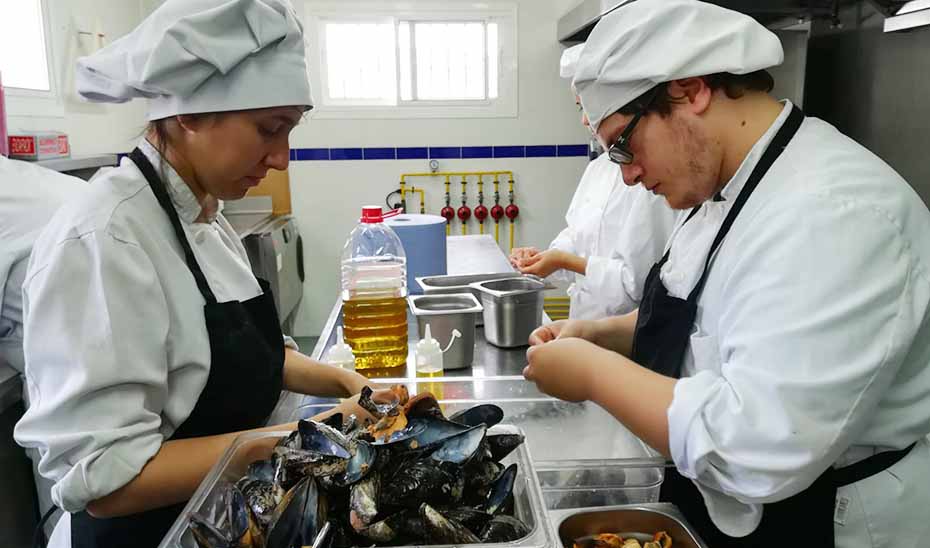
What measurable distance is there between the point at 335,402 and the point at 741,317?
992 millimetres

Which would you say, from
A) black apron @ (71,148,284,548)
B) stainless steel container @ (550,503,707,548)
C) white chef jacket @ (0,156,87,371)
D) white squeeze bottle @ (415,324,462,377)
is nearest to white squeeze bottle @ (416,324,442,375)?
white squeeze bottle @ (415,324,462,377)

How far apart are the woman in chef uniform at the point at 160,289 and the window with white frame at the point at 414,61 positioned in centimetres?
363

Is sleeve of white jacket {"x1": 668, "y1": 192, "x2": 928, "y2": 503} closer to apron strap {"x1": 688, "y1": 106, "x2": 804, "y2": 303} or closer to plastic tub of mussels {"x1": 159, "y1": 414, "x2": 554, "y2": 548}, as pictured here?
apron strap {"x1": 688, "y1": 106, "x2": 804, "y2": 303}

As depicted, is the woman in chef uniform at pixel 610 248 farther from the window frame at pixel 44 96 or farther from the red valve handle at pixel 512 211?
the window frame at pixel 44 96

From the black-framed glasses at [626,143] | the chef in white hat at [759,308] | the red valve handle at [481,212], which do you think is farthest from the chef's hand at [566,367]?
the red valve handle at [481,212]

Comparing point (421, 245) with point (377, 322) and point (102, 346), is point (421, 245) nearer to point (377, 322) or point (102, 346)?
point (377, 322)

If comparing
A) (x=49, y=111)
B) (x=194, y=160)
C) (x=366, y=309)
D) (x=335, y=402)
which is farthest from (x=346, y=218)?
(x=194, y=160)

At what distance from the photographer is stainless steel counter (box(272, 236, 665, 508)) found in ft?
3.83

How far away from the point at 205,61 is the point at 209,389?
1.78 feet

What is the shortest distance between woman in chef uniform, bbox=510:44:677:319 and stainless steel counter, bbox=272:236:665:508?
59 centimetres

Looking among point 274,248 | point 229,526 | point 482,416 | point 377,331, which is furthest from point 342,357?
point 274,248

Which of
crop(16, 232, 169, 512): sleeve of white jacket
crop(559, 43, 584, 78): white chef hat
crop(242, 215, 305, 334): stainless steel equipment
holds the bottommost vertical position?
crop(242, 215, 305, 334): stainless steel equipment

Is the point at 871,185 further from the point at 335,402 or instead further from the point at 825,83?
the point at 825,83

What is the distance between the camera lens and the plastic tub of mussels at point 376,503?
81 centimetres
